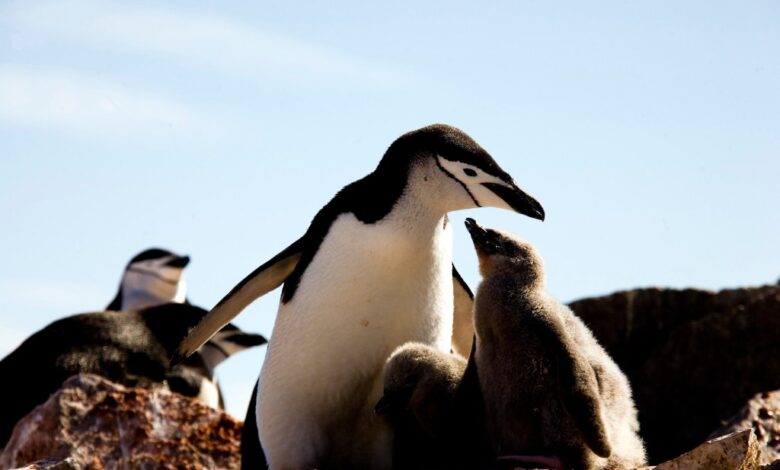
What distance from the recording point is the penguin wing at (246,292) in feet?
21.2

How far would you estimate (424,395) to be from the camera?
554 cm

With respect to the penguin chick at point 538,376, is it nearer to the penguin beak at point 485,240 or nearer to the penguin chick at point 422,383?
the penguin beak at point 485,240

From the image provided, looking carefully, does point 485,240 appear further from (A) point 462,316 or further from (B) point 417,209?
(A) point 462,316

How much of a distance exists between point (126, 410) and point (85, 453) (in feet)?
0.92

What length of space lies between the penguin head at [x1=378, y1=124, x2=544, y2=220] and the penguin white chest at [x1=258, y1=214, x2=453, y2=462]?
6.4 inches

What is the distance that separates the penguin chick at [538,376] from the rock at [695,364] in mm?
3628

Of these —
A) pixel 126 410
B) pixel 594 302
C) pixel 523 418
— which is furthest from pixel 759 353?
pixel 523 418

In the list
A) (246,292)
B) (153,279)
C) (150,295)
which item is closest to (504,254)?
(246,292)

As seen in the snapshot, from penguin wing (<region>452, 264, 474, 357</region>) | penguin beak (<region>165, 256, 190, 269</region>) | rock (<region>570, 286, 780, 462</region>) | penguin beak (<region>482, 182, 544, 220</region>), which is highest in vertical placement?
penguin beak (<region>482, 182, 544, 220</region>)

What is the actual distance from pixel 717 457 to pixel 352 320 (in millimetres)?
1781

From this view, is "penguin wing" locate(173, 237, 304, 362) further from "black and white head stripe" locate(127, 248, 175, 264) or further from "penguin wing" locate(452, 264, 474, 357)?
"black and white head stripe" locate(127, 248, 175, 264)

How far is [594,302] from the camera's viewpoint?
1005 cm

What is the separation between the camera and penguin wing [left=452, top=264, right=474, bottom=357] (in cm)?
675

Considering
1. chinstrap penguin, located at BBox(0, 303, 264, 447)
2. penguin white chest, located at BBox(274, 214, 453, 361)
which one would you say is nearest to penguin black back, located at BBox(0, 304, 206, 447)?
chinstrap penguin, located at BBox(0, 303, 264, 447)
